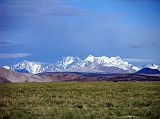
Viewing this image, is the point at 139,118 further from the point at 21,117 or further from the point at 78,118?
the point at 21,117

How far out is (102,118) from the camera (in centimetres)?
1984

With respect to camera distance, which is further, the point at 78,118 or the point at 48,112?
the point at 48,112

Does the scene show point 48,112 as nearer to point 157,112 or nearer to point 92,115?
point 92,115

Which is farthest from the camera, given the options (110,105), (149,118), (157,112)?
(110,105)

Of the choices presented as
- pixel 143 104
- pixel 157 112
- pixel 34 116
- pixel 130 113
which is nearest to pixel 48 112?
pixel 34 116

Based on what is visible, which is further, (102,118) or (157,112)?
(157,112)

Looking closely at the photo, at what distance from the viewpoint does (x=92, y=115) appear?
68.5ft

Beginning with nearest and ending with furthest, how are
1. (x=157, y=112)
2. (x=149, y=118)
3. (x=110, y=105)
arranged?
(x=149, y=118), (x=157, y=112), (x=110, y=105)

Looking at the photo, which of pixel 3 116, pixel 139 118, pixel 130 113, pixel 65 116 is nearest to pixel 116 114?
→ pixel 130 113

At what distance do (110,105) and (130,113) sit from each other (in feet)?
18.2

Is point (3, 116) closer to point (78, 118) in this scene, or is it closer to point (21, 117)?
point (21, 117)

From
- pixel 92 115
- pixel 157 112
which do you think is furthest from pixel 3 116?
pixel 157 112

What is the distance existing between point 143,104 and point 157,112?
745 cm

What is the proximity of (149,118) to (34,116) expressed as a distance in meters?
6.88
